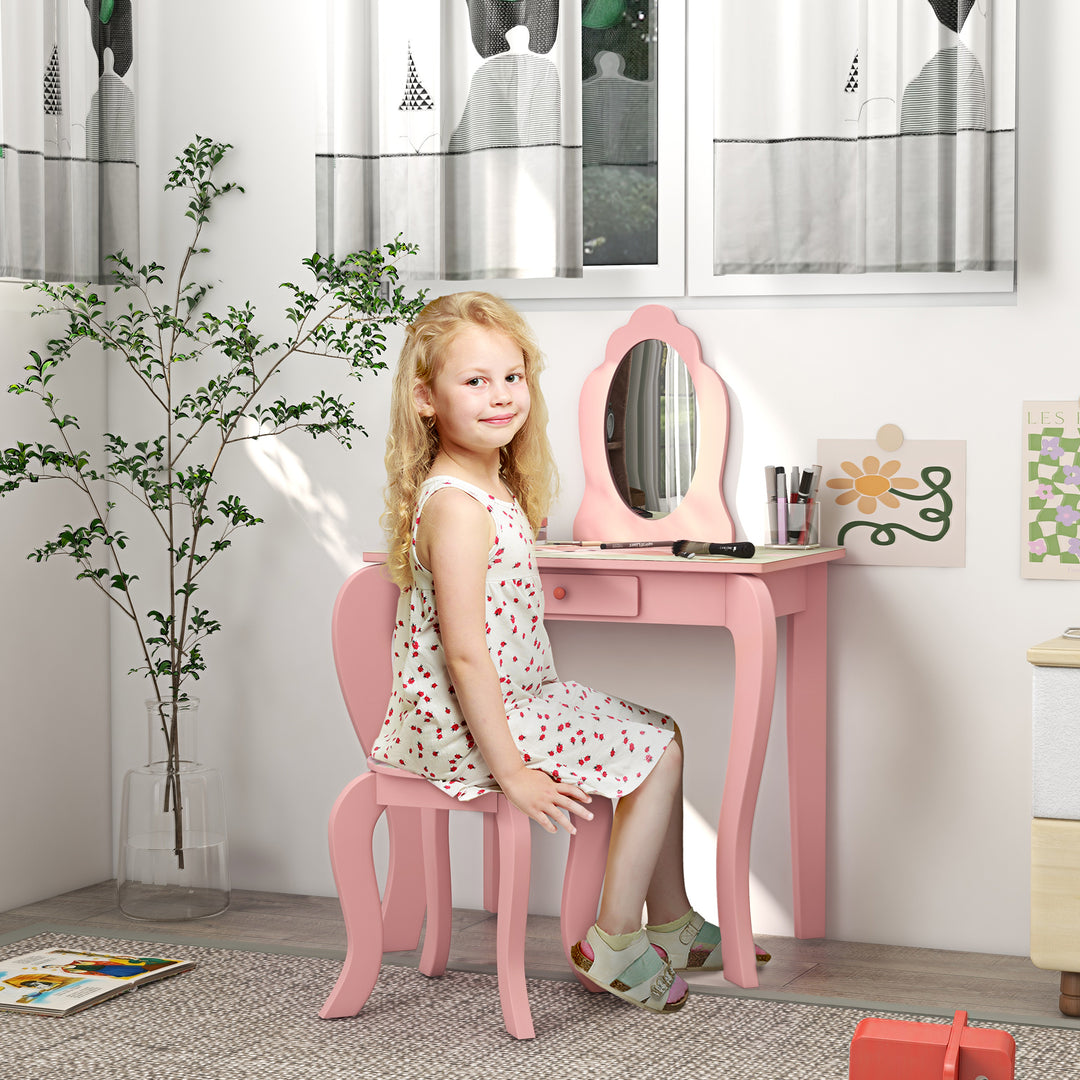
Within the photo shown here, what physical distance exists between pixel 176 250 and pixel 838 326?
4.58ft

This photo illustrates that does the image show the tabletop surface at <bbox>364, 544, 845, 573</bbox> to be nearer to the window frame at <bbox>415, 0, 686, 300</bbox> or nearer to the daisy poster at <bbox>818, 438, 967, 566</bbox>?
the daisy poster at <bbox>818, 438, 967, 566</bbox>

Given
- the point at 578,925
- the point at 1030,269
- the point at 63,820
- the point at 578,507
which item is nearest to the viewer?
the point at 578,925

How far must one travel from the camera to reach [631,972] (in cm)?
224

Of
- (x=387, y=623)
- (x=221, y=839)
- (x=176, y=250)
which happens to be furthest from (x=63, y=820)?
(x=176, y=250)

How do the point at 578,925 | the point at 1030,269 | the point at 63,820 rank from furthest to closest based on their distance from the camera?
the point at 63,820
the point at 1030,269
the point at 578,925

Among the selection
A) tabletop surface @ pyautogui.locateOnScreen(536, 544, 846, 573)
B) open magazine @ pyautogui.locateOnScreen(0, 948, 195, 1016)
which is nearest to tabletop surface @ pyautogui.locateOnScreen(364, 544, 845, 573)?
tabletop surface @ pyautogui.locateOnScreen(536, 544, 846, 573)

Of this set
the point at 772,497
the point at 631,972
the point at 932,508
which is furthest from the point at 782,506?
the point at 631,972

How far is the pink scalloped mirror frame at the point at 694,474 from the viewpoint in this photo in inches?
108

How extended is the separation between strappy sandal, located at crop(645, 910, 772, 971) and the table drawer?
Result: 0.52m

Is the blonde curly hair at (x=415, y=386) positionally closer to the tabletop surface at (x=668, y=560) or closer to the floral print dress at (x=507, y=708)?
the floral print dress at (x=507, y=708)

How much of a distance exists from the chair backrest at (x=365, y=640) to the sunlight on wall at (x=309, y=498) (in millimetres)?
445

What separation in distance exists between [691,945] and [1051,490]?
1.00 metres

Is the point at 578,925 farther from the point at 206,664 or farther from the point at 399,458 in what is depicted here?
the point at 206,664

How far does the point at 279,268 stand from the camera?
3.04 metres
